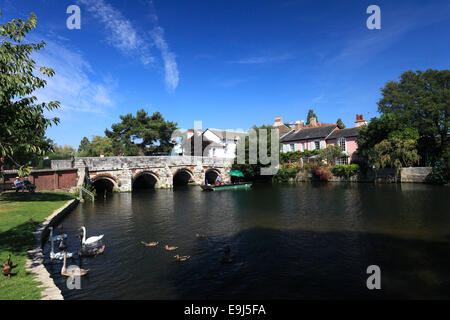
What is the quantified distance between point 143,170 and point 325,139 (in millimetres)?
36137

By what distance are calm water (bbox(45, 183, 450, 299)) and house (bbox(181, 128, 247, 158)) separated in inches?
1690

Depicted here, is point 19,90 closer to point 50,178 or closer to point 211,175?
point 50,178

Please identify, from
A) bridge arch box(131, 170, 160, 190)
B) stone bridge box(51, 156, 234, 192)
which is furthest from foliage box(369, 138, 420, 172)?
bridge arch box(131, 170, 160, 190)

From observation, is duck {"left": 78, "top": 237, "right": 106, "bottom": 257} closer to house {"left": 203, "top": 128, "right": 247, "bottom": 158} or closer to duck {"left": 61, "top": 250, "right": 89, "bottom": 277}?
duck {"left": 61, "top": 250, "right": 89, "bottom": 277}

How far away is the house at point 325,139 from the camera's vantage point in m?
50.3

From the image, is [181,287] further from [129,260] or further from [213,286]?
[129,260]

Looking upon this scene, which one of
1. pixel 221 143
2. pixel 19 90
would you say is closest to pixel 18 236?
pixel 19 90

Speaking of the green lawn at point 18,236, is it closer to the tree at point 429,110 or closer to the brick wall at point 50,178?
the brick wall at point 50,178

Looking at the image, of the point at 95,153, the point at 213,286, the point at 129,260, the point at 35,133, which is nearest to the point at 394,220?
the point at 213,286

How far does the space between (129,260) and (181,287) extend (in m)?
3.65

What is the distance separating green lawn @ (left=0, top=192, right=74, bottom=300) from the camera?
7.21 m
